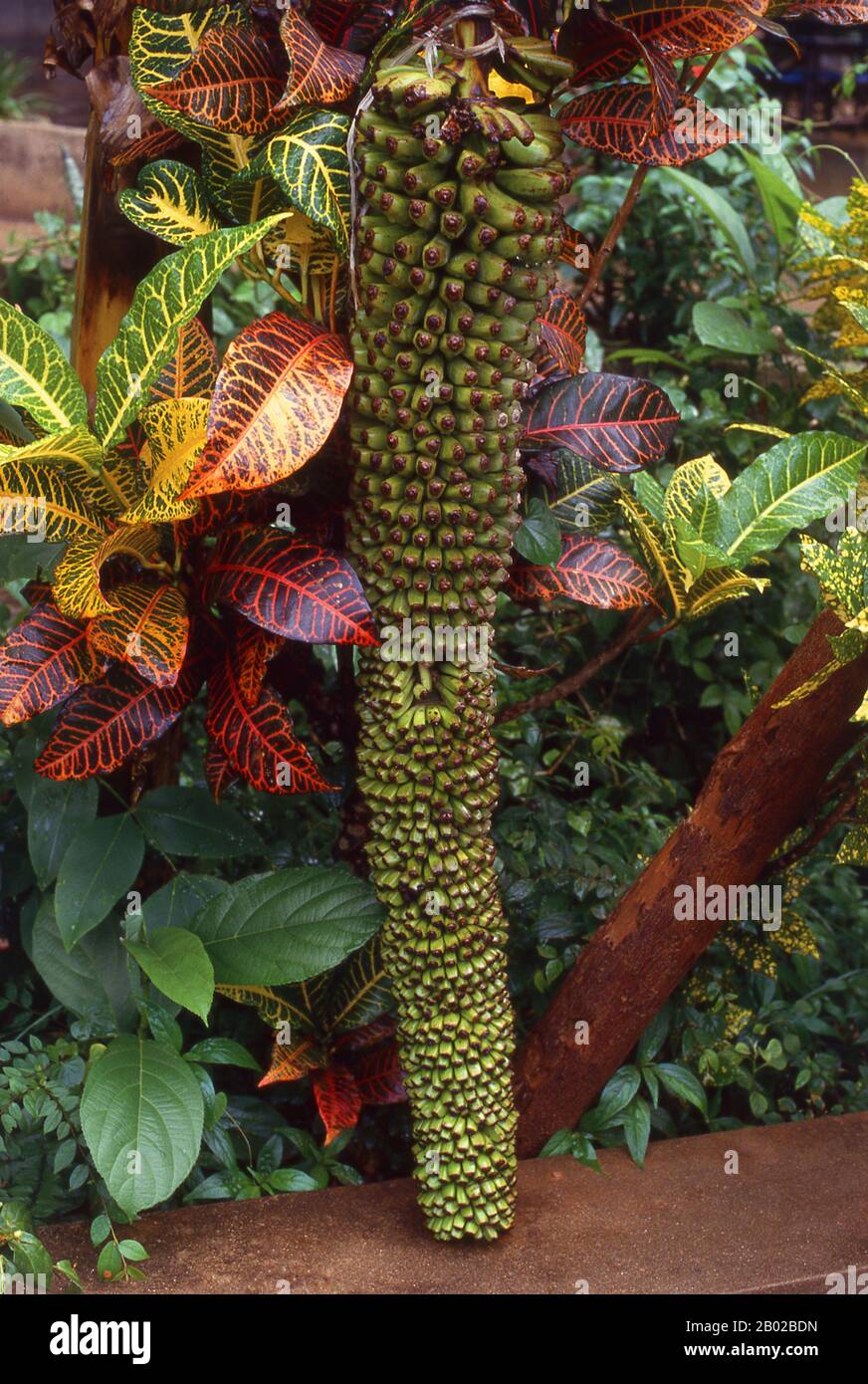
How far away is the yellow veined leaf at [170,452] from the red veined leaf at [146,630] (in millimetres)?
102

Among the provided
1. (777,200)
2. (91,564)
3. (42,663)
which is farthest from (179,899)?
(777,200)

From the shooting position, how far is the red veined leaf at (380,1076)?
1801 mm

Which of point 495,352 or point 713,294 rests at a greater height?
point 495,352

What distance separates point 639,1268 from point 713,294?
7.30ft

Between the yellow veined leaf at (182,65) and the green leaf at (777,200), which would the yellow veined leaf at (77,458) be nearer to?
the yellow veined leaf at (182,65)

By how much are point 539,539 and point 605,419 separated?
7.3 inches

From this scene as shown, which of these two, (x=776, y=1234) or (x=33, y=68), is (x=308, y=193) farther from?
(x=33, y=68)

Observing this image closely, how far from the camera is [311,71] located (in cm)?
137

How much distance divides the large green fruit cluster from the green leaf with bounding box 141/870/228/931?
0.34m

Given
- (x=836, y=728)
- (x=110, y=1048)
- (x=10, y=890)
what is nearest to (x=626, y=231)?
(x=836, y=728)

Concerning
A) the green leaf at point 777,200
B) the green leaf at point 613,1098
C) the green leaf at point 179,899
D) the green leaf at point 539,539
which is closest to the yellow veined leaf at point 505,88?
the green leaf at point 539,539

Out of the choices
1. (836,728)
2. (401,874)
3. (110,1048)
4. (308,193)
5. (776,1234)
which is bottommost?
(776,1234)

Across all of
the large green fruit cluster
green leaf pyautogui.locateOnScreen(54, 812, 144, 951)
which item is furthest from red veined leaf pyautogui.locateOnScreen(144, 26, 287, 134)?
green leaf pyautogui.locateOnScreen(54, 812, 144, 951)
